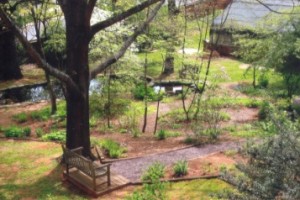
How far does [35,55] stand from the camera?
33.4 ft

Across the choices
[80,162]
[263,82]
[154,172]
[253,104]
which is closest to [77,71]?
[80,162]

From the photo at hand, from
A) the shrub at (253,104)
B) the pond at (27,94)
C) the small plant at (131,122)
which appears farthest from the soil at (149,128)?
the pond at (27,94)

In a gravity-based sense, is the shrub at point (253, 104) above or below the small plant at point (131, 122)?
above

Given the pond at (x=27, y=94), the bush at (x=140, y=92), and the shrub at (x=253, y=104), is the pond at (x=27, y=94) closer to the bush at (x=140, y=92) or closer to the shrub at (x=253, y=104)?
the bush at (x=140, y=92)

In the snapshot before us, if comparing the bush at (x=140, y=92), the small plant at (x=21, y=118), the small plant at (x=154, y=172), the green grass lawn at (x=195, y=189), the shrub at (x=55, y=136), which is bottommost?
the small plant at (x=21, y=118)

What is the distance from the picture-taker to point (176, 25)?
17.1 metres

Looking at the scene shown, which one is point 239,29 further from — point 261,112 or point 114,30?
point 114,30

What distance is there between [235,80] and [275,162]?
1997 cm

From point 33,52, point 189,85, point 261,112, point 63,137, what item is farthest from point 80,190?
point 189,85

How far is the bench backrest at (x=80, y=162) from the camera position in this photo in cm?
977

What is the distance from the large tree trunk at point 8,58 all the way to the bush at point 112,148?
45.0 ft

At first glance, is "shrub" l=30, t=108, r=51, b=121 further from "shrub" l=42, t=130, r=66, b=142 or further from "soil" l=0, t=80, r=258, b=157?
"shrub" l=42, t=130, r=66, b=142

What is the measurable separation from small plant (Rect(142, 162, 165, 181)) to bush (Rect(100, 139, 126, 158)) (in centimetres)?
176

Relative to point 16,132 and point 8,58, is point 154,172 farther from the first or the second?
point 8,58
